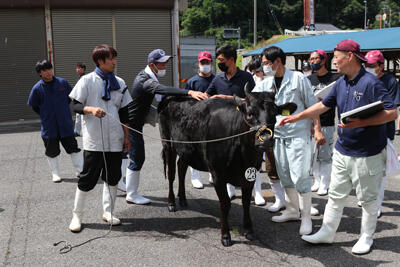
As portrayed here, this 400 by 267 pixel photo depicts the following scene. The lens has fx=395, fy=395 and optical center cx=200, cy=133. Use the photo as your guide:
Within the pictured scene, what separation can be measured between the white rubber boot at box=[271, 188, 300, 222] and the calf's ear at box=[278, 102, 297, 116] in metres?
1.13

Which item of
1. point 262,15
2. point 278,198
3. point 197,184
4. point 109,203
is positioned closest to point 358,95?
point 278,198

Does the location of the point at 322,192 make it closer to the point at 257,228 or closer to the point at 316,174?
the point at 316,174

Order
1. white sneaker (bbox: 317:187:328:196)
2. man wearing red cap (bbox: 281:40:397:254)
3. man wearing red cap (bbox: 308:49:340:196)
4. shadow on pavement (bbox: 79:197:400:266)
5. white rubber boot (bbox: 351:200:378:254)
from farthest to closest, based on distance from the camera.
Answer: white sneaker (bbox: 317:187:328:196), man wearing red cap (bbox: 308:49:340:196), shadow on pavement (bbox: 79:197:400:266), white rubber boot (bbox: 351:200:378:254), man wearing red cap (bbox: 281:40:397:254)

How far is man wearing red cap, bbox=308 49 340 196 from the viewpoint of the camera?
599 cm

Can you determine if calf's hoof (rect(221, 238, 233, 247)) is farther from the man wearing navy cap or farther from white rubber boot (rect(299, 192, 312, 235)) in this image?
Answer: the man wearing navy cap

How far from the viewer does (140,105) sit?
566 cm

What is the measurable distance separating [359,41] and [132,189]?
54.6 feet

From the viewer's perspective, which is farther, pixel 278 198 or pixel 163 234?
pixel 278 198

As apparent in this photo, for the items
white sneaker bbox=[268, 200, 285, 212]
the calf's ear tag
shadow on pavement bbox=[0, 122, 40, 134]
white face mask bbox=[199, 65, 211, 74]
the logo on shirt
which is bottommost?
shadow on pavement bbox=[0, 122, 40, 134]

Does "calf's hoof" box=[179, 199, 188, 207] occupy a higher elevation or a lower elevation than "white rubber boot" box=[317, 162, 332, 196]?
lower

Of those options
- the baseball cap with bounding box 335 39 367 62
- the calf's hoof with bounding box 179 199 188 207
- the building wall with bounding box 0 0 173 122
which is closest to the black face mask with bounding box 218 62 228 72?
the baseball cap with bounding box 335 39 367 62

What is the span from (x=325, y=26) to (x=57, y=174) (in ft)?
205

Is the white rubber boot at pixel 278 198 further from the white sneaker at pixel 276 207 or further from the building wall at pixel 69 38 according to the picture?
the building wall at pixel 69 38

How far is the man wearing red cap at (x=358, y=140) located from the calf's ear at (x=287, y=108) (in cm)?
8
